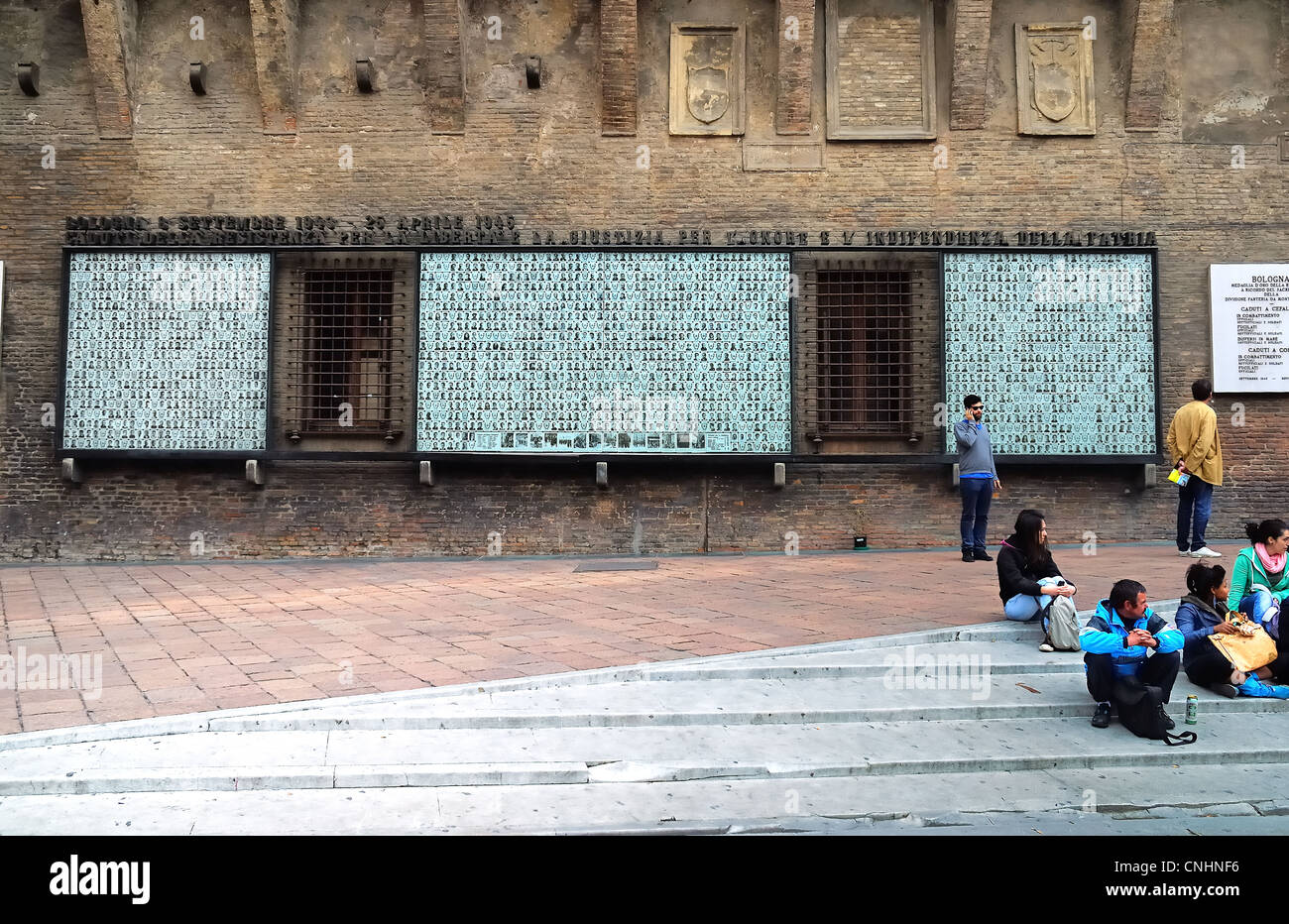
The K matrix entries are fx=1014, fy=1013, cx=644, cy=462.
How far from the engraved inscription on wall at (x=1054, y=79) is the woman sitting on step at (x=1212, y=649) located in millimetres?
8747

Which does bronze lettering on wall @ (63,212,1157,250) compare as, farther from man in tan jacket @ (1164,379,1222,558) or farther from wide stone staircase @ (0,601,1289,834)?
wide stone staircase @ (0,601,1289,834)

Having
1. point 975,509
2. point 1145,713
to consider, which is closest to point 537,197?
point 975,509

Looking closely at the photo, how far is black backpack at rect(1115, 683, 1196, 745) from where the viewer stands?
493cm

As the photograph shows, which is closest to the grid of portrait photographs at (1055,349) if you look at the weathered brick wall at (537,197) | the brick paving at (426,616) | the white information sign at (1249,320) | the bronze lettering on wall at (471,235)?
the bronze lettering on wall at (471,235)

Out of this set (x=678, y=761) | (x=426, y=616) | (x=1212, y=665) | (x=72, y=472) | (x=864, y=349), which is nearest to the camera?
(x=678, y=761)

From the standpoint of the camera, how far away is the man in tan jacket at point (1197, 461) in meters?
10.1

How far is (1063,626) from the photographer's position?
20.4 ft

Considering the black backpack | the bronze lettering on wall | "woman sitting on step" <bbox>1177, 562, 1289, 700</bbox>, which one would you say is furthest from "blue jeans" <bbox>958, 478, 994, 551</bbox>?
the black backpack

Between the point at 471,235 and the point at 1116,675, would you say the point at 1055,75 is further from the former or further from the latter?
the point at 1116,675

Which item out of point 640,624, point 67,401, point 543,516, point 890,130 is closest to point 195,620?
point 640,624

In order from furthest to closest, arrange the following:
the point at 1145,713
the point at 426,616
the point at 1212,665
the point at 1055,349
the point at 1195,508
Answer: the point at 1055,349 → the point at 1195,508 → the point at 426,616 → the point at 1212,665 → the point at 1145,713

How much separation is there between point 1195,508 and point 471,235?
8.85m

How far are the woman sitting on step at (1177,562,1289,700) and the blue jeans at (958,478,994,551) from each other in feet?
13.7

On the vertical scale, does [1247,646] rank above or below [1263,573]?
below
